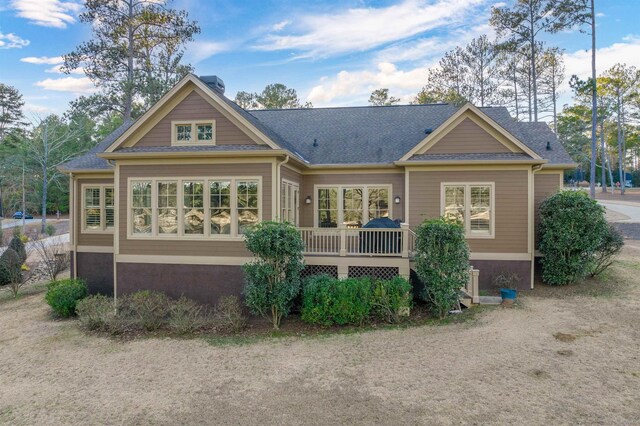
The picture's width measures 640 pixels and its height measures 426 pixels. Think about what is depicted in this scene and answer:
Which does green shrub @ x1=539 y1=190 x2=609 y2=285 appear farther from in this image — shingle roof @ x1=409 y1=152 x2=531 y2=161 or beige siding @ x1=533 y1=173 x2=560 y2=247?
shingle roof @ x1=409 y1=152 x2=531 y2=161

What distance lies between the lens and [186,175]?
10.5 meters

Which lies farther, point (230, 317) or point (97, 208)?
point (97, 208)

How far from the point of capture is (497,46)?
25.4m

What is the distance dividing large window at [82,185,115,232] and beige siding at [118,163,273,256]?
102 inches

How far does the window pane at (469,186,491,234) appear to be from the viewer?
37.5ft

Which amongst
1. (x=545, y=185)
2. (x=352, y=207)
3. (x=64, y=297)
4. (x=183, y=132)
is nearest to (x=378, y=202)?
→ (x=352, y=207)

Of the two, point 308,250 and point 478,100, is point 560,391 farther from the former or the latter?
point 478,100

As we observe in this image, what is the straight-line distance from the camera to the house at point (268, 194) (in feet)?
33.5

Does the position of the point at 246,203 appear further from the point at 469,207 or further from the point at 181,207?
the point at 469,207

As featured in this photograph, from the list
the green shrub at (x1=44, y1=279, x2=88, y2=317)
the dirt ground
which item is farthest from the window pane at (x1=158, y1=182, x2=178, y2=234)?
the green shrub at (x1=44, y1=279, x2=88, y2=317)

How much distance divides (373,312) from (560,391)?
4.47 meters

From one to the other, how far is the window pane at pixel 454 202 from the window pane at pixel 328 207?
3.74m

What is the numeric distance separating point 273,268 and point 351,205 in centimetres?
476

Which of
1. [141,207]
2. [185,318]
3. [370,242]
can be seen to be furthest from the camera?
[141,207]
